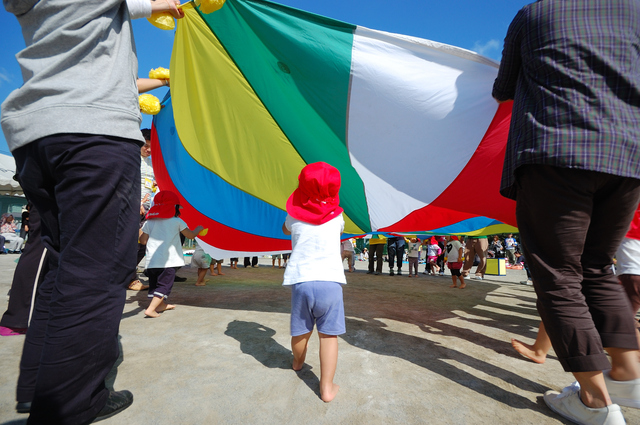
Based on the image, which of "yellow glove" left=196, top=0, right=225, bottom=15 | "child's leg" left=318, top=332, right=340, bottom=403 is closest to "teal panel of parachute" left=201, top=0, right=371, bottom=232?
"yellow glove" left=196, top=0, right=225, bottom=15

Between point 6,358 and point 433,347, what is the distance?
2.28 metres

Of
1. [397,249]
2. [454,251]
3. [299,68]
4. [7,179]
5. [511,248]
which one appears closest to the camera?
[299,68]

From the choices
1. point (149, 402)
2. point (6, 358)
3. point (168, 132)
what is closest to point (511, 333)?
point (149, 402)

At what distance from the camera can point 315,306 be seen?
1.51m

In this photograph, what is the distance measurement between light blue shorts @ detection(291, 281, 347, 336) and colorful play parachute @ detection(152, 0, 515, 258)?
1433 millimetres

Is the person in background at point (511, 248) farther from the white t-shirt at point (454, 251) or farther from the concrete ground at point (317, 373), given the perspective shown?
the concrete ground at point (317, 373)

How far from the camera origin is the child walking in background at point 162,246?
269 cm

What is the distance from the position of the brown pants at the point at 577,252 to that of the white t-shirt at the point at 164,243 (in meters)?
2.63

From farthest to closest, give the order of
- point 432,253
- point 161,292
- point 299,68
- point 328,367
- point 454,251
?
1. point 432,253
2. point 454,251
3. point 161,292
4. point 299,68
5. point 328,367

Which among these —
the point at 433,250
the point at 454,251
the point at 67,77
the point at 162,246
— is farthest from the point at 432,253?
the point at 67,77

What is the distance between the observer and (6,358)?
63.5 inches

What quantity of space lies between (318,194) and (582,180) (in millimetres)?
1052

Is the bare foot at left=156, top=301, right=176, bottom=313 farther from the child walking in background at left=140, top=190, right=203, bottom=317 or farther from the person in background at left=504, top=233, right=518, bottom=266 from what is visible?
the person in background at left=504, top=233, right=518, bottom=266

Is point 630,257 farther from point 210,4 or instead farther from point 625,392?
point 210,4
